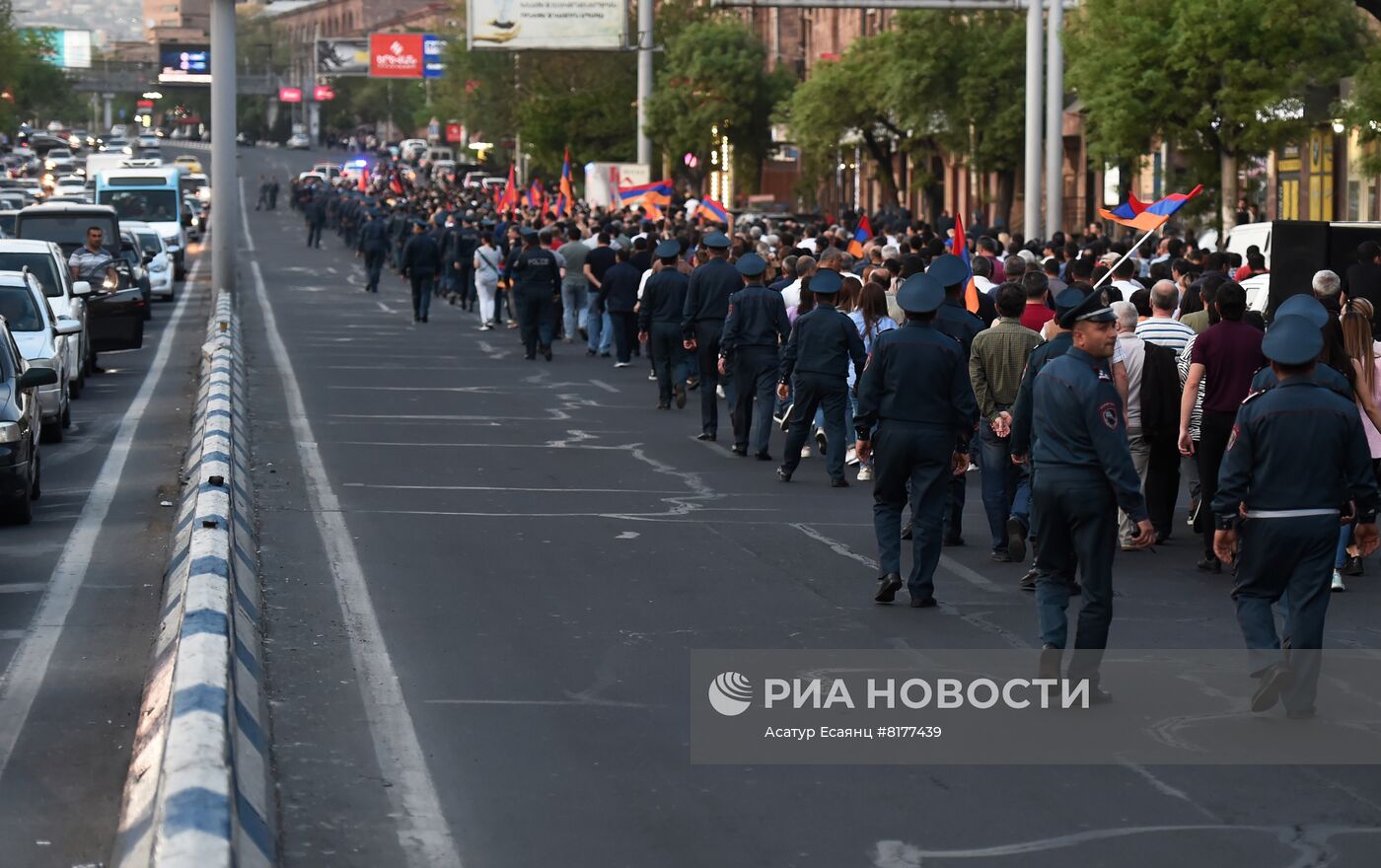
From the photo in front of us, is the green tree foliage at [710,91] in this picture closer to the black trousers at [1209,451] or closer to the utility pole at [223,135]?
the utility pole at [223,135]

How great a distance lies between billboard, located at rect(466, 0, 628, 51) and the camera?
5094 centimetres

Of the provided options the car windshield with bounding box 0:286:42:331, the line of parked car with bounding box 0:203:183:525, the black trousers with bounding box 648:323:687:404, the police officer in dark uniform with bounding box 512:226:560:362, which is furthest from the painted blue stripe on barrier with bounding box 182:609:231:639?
the police officer in dark uniform with bounding box 512:226:560:362

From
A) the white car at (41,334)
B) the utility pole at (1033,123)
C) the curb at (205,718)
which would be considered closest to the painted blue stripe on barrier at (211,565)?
the curb at (205,718)

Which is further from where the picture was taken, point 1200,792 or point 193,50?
point 193,50

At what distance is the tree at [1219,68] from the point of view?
29453 millimetres

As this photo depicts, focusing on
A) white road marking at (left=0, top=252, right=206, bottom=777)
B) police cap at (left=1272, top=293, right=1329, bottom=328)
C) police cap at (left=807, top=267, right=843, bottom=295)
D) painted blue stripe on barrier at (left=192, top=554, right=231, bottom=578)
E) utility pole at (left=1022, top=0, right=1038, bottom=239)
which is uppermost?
utility pole at (left=1022, top=0, right=1038, bottom=239)

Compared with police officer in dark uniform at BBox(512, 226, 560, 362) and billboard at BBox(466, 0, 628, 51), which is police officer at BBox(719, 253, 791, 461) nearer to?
police officer in dark uniform at BBox(512, 226, 560, 362)

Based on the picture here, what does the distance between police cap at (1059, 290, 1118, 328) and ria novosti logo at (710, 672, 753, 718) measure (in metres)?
1.94

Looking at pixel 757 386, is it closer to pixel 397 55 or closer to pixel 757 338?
pixel 757 338

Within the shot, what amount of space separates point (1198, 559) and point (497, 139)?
82.3 meters

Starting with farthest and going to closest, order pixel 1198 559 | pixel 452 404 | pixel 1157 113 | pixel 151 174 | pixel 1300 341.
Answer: pixel 151 174, pixel 1157 113, pixel 452 404, pixel 1198 559, pixel 1300 341

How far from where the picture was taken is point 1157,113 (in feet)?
99.8

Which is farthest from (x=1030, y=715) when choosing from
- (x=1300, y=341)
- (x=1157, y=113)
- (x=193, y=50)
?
(x=193, y=50)

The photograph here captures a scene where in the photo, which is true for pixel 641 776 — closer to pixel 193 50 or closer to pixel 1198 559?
pixel 1198 559
